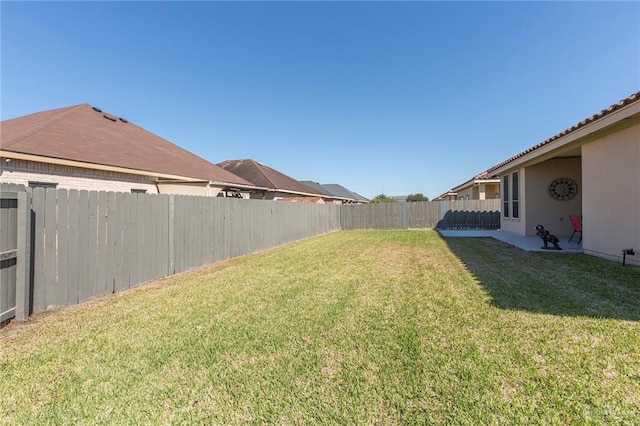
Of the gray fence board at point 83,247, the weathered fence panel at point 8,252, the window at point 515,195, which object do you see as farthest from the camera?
the window at point 515,195

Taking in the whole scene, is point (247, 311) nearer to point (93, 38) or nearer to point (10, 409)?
point (10, 409)

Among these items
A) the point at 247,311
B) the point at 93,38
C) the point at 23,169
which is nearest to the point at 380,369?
the point at 247,311

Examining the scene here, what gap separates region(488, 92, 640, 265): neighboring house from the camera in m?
5.66

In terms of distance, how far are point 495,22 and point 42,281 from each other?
45.8 ft

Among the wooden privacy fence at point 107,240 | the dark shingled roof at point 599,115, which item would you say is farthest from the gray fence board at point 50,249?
the dark shingled roof at point 599,115

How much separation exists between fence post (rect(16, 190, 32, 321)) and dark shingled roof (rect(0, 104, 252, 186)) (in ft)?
17.2

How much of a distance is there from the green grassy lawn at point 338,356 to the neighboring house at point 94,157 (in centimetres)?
593

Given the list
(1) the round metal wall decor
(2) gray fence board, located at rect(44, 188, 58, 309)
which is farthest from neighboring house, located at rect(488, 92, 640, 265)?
(2) gray fence board, located at rect(44, 188, 58, 309)

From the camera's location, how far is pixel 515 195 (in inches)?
479

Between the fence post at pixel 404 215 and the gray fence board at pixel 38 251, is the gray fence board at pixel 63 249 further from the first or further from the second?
the fence post at pixel 404 215

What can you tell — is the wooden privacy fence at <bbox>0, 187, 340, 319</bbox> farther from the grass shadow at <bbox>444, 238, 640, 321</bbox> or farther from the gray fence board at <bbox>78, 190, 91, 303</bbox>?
the grass shadow at <bbox>444, 238, 640, 321</bbox>

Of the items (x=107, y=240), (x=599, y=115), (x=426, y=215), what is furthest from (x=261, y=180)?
(x=599, y=115)

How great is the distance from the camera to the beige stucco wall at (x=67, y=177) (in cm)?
725

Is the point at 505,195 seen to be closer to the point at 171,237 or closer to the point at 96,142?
the point at 171,237
